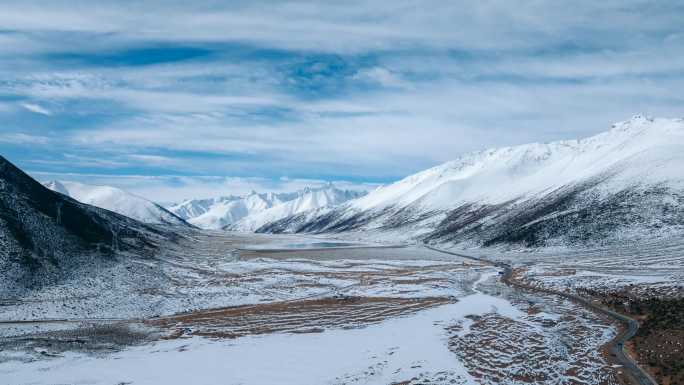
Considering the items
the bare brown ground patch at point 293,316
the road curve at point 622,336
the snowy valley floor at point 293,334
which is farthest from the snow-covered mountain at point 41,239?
the road curve at point 622,336

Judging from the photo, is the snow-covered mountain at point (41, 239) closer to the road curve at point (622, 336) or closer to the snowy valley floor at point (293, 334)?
the snowy valley floor at point (293, 334)

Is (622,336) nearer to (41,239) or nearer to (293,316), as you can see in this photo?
(293,316)

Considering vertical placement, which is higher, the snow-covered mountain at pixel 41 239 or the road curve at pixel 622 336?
the snow-covered mountain at pixel 41 239

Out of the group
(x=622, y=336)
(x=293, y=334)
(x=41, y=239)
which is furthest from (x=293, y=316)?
(x=41, y=239)

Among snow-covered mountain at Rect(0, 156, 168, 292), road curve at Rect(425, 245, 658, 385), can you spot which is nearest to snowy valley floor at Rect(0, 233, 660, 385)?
road curve at Rect(425, 245, 658, 385)

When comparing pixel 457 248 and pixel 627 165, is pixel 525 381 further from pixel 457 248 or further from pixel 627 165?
pixel 627 165
